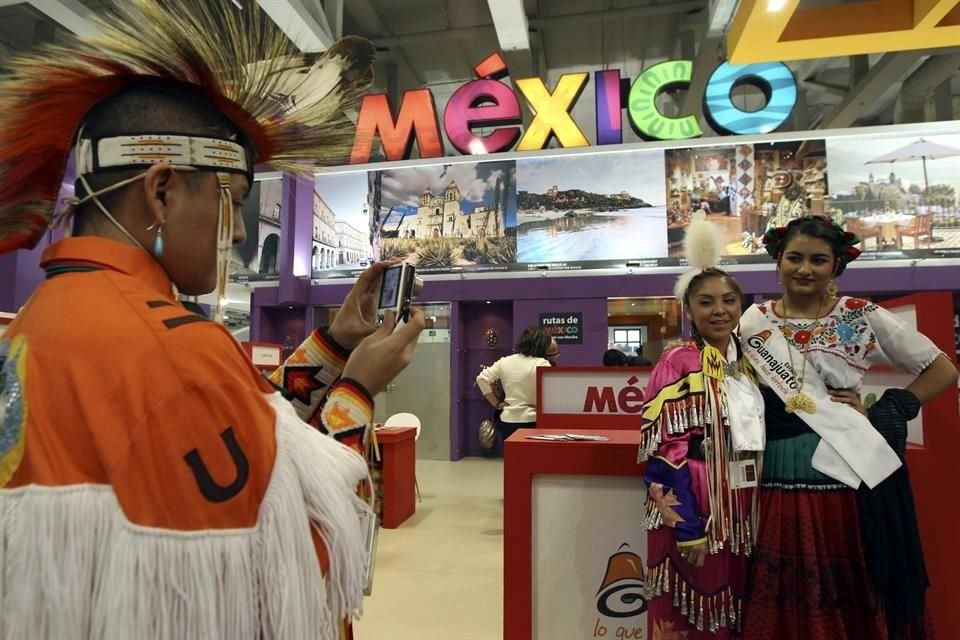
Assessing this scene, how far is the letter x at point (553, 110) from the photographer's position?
284 inches

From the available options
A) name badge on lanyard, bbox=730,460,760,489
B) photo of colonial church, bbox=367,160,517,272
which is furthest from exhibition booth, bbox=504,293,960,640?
photo of colonial church, bbox=367,160,517,272

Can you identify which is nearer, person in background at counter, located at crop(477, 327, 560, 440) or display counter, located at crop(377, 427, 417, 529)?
display counter, located at crop(377, 427, 417, 529)

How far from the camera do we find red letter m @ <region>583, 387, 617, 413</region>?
9.68ft

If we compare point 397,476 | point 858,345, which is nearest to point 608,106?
point 397,476

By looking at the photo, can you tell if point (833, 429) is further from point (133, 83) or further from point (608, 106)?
point (608, 106)

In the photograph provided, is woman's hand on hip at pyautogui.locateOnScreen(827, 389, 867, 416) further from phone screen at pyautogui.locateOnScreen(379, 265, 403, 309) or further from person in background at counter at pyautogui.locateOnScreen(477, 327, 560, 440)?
person in background at counter at pyautogui.locateOnScreen(477, 327, 560, 440)

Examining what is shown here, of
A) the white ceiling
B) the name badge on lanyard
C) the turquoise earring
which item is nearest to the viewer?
the turquoise earring

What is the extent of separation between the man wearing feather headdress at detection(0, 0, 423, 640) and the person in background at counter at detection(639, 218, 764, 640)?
1.15 metres

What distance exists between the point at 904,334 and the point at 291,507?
1.96m

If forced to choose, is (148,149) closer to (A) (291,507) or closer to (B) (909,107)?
(A) (291,507)

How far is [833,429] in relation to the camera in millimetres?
1714

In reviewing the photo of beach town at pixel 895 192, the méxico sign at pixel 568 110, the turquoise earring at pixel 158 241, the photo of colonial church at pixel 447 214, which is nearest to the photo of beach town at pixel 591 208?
the photo of colonial church at pixel 447 214

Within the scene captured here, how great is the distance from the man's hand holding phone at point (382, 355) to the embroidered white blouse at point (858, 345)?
57.6 inches

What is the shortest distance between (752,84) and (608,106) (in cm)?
173
